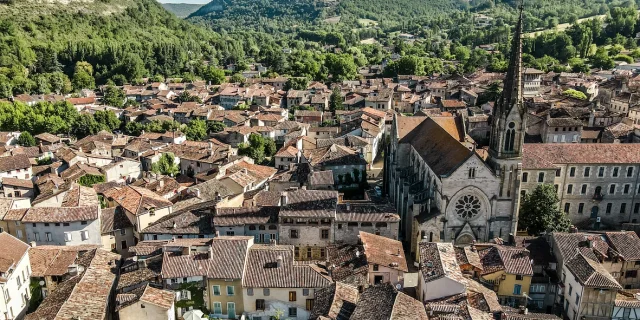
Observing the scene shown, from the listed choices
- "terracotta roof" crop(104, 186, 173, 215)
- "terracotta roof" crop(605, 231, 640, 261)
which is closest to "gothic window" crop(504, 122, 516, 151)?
"terracotta roof" crop(605, 231, 640, 261)

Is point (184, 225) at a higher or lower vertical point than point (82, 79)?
lower

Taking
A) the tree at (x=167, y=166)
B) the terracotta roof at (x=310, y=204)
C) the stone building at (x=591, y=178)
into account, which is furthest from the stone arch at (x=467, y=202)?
the tree at (x=167, y=166)

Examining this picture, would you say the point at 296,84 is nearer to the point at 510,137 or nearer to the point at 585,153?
the point at 585,153

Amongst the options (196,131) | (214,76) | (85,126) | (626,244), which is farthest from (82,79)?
(626,244)

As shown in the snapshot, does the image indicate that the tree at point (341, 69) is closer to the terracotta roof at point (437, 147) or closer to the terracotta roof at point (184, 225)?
the terracotta roof at point (437, 147)

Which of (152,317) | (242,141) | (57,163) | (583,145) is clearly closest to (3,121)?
(57,163)

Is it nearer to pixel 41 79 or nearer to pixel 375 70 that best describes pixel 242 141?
pixel 41 79

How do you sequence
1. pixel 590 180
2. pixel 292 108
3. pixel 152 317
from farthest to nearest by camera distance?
pixel 292 108 → pixel 590 180 → pixel 152 317
